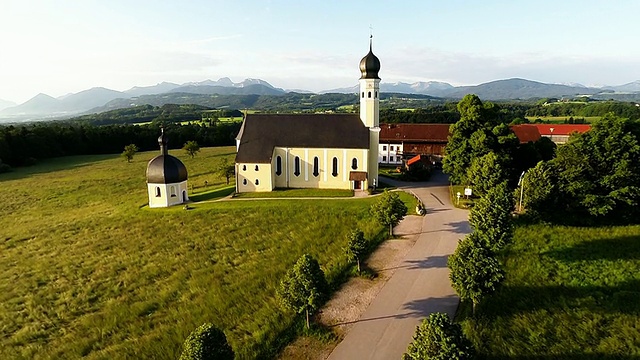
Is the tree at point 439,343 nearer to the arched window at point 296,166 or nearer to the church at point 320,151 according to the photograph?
the church at point 320,151

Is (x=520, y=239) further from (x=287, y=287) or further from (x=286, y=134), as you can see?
(x=286, y=134)

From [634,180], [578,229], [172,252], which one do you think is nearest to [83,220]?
[172,252]

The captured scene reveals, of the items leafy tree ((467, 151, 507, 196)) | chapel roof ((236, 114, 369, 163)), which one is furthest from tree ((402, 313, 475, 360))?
chapel roof ((236, 114, 369, 163))

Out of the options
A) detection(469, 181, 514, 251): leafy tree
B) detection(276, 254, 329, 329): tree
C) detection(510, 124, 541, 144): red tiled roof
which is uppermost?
detection(510, 124, 541, 144): red tiled roof

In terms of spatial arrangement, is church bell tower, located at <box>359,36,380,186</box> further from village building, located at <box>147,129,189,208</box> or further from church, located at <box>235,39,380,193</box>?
village building, located at <box>147,129,189,208</box>

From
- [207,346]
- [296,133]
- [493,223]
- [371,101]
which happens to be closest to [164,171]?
[296,133]

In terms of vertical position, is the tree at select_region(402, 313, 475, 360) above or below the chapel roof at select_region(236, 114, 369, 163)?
below

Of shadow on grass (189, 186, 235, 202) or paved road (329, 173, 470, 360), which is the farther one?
shadow on grass (189, 186, 235, 202)
